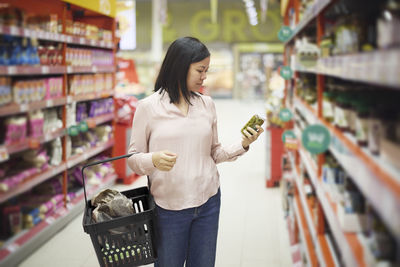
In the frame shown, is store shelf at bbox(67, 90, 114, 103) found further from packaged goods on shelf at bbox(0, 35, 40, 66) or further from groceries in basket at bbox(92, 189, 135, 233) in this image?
groceries in basket at bbox(92, 189, 135, 233)

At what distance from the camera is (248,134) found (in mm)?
2301

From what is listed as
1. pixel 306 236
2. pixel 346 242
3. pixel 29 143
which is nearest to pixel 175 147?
pixel 346 242

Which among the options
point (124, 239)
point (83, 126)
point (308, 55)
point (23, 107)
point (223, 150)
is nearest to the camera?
point (124, 239)

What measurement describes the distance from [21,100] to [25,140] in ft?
1.10

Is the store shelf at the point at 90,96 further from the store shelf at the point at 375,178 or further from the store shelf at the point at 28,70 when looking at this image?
the store shelf at the point at 375,178

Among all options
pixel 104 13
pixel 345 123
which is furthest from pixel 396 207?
pixel 104 13

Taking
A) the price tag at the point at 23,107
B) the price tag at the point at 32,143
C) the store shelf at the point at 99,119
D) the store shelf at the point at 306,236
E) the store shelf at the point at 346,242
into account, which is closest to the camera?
the store shelf at the point at 346,242

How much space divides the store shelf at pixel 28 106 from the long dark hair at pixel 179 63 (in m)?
1.76

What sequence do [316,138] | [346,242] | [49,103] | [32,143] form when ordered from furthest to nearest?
[49,103] < [32,143] < [316,138] < [346,242]

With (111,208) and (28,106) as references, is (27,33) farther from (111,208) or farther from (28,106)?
(111,208)

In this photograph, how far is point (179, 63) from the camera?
2164 millimetres

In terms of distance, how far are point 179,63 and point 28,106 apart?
2.13 m

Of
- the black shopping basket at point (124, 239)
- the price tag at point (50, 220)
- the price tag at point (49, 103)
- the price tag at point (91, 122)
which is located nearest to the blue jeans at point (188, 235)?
the black shopping basket at point (124, 239)

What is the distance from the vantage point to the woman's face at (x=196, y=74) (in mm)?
2186
